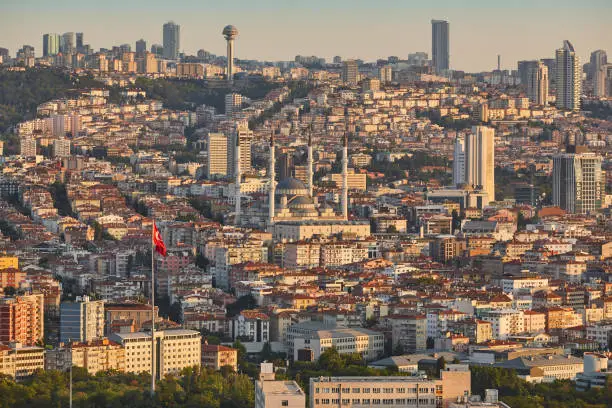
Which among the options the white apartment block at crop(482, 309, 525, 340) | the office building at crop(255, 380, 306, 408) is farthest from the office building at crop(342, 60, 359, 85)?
the office building at crop(255, 380, 306, 408)

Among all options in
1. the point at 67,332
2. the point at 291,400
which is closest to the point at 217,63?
the point at 67,332

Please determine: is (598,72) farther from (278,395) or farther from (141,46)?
(278,395)

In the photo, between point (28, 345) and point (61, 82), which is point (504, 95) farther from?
point (28, 345)

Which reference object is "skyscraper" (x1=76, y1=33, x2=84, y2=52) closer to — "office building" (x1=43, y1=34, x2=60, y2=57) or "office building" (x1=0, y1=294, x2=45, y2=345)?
"office building" (x1=43, y1=34, x2=60, y2=57)

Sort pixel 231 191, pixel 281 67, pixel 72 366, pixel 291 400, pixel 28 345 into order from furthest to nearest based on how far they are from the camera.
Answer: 1. pixel 281 67
2. pixel 231 191
3. pixel 28 345
4. pixel 72 366
5. pixel 291 400

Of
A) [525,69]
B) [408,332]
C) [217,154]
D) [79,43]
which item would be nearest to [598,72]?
[525,69]

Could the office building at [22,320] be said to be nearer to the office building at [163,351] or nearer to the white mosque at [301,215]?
the office building at [163,351]
